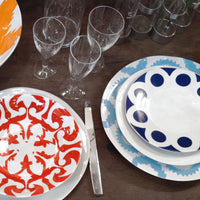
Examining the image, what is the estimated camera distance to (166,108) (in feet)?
2.82

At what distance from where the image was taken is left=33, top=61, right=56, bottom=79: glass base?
0.87 m

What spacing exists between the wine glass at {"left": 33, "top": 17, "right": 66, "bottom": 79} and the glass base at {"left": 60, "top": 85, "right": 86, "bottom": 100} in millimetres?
59

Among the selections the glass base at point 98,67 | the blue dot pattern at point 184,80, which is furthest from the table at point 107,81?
the blue dot pattern at point 184,80

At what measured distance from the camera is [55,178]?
72 centimetres

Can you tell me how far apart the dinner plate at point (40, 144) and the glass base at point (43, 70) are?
0.07m

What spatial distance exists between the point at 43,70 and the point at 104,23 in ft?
0.68

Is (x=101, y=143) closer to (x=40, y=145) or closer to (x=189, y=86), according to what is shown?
(x=40, y=145)

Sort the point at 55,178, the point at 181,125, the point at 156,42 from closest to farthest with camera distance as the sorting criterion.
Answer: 1. the point at 55,178
2. the point at 181,125
3. the point at 156,42

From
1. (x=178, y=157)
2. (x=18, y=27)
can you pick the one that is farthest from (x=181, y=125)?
(x=18, y=27)

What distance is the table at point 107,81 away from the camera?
786 millimetres

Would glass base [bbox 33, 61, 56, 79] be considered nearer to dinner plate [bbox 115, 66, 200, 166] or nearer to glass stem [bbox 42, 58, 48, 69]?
glass stem [bbox 42, 58, 48, 69]

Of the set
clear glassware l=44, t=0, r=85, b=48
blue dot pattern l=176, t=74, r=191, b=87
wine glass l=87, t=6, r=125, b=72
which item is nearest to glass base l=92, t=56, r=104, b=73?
wine glass l=87, t=6, r=125, b=72

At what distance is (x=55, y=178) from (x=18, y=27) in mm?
360

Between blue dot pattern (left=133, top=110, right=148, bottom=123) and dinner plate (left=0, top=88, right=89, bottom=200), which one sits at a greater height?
dinner plate (left=0, top=88, right=89, bottom=200)
